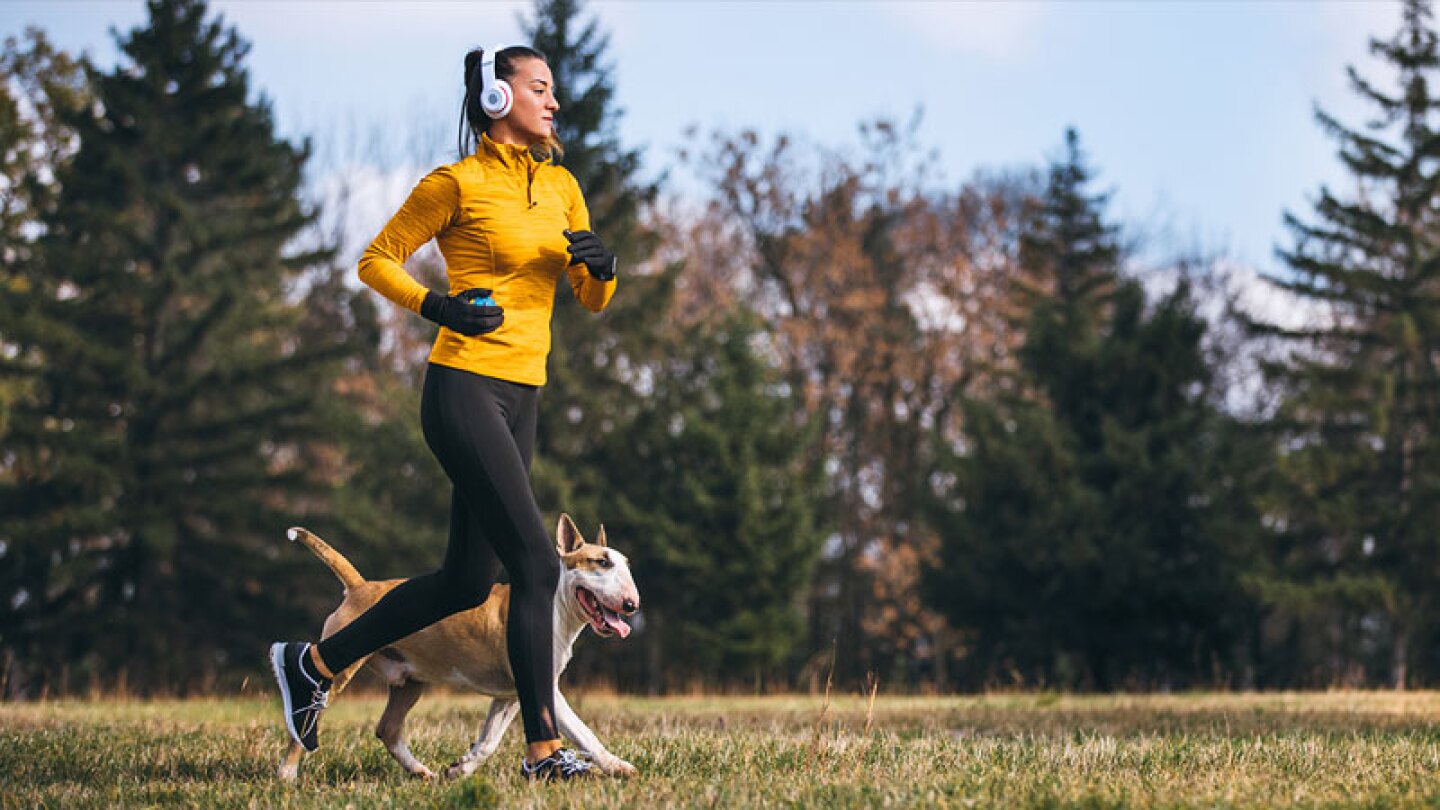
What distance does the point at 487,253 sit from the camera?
4664mm

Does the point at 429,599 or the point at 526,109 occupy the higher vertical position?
the point at 526,109

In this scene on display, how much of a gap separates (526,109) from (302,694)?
2252mm

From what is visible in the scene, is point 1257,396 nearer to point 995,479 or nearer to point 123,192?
point 995,479

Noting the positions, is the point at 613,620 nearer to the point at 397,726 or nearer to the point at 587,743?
the point at 587,743

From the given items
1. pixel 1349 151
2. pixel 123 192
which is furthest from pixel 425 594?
pixel 1349 151

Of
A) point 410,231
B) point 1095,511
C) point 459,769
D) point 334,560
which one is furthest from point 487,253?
point 1095,511

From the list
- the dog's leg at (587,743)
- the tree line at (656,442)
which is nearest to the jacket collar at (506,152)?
the dog's leg at (587,743)

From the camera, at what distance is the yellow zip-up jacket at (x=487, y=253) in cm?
460

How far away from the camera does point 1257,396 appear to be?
119 ft

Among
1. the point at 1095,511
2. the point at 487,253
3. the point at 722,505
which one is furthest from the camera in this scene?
the point at 722,505

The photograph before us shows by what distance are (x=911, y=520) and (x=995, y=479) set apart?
23.2 feet

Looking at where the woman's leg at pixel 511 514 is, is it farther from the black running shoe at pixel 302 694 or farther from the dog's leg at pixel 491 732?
the black running shoe at pixel 302 694

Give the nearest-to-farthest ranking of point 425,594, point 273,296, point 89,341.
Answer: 1. point 425,594
2. point 89,341
3. point 273,296

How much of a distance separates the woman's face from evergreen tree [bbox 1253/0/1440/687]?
78.6 ft
